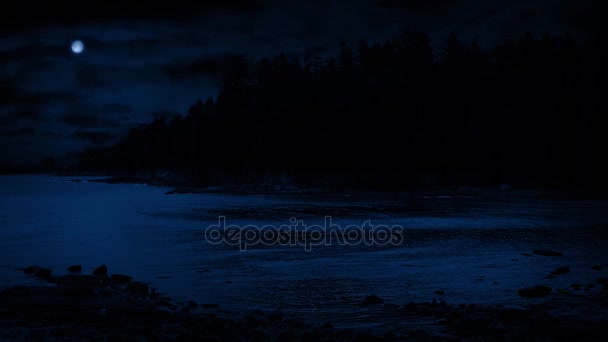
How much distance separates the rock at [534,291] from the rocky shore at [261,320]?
0.03 meters

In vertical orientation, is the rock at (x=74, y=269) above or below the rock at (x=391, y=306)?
above

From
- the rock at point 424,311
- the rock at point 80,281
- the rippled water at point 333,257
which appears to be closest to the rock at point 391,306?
the rippled water at point 333,257

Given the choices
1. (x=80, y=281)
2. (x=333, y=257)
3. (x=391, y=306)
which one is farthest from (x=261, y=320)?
(x=333, y=257)

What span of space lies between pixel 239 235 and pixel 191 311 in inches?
665

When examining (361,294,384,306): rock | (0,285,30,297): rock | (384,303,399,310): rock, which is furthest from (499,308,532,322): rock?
(0,285,30,297): rock

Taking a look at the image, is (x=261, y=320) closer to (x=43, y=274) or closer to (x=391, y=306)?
(x=391, y=306)

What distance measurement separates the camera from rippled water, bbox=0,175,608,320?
1605 centimetres

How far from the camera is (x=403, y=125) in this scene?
9344 centimetres

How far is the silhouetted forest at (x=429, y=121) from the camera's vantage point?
77750 mm

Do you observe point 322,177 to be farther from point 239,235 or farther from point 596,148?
point 239,235

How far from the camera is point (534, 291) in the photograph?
50.1ft

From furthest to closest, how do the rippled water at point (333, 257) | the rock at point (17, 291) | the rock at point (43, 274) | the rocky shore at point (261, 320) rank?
the rock at point (43, 274) → the rippled water at point (333, 257) → the rock at point (17, 291) → the rocky shore at point (261, 320)

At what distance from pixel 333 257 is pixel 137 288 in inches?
361

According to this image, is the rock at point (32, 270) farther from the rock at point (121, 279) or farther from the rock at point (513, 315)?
the rock at point (513, 315)
